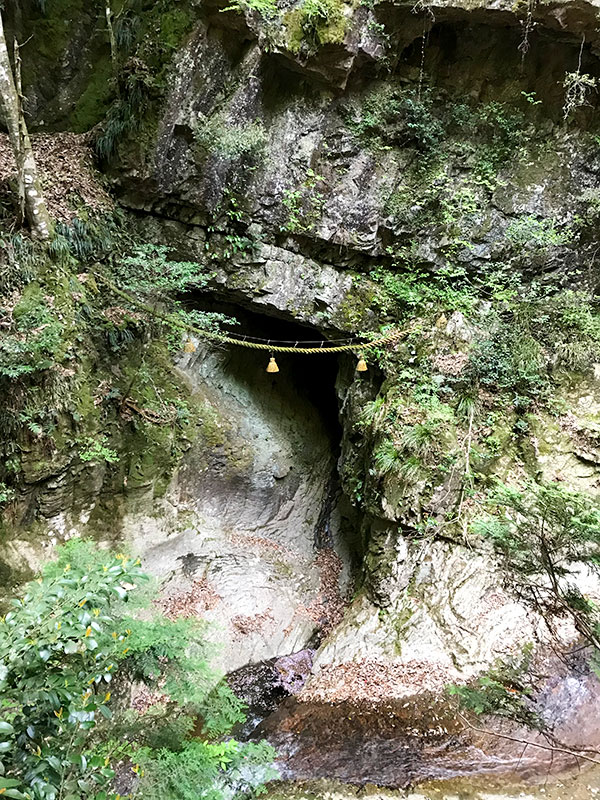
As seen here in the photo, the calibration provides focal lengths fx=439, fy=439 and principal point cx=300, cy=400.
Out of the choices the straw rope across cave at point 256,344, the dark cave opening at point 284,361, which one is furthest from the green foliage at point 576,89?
the dark cave opening at point 284,361

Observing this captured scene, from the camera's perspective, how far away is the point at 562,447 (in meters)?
5.88

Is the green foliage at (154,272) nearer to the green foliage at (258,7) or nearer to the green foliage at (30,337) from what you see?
the green foliage at (30,337)

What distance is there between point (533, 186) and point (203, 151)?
5.18 meters

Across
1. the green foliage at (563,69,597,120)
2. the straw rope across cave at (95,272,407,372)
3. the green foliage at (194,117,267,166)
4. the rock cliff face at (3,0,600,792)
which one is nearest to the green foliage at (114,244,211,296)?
the straw rope across cave at (95,272,407,372)

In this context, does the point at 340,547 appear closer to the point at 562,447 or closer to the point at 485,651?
the point at 485,651

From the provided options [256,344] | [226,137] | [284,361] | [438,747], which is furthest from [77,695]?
[284,361]

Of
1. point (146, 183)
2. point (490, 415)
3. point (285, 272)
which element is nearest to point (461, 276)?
point (490, 415)

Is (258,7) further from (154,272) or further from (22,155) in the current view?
(154,272)

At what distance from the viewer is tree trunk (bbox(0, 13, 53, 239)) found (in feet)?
16.4

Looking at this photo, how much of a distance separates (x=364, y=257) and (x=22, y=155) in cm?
499

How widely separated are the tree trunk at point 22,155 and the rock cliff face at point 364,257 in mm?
1522

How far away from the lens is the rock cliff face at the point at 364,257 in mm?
5871

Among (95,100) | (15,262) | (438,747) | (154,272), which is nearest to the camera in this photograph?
(438,747)

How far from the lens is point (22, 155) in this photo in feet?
17.2
